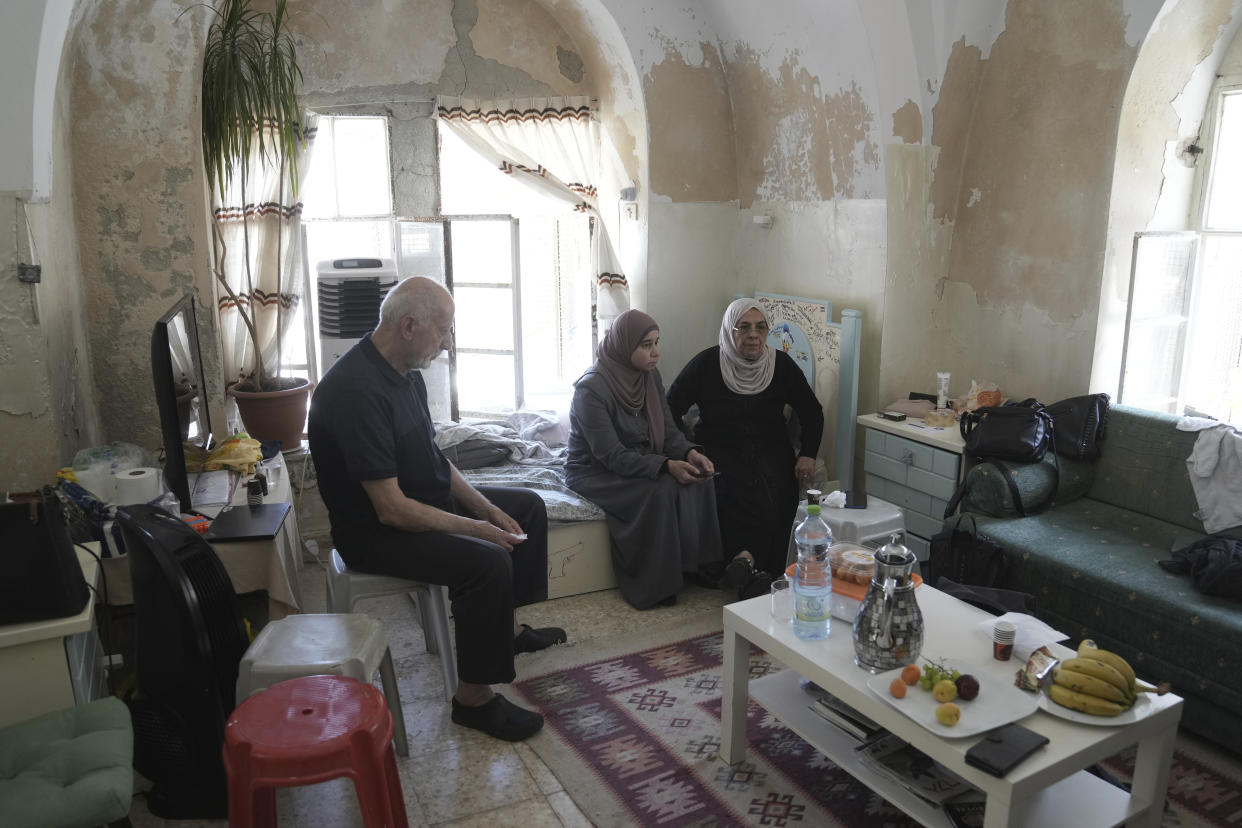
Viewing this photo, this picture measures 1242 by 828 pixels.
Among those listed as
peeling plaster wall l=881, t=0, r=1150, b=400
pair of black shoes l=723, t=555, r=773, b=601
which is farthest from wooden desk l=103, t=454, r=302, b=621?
peeling plaster wall l=881, t=0, r=1150, b=400

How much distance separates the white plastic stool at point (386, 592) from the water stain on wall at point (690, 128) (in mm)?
2698

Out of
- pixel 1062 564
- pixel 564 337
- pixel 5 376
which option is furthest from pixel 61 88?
pixel 1062 564

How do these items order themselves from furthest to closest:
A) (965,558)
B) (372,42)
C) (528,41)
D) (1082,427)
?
(528,41), (372,42), (1082,427), (965,558)

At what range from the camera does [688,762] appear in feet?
9.18

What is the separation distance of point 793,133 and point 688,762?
10.4 ft

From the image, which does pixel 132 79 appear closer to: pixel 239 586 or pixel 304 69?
pixel 304 69

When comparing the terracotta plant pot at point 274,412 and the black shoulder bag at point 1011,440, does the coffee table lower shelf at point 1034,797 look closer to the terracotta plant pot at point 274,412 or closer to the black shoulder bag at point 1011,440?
the black shoulder bag at point 1011,440

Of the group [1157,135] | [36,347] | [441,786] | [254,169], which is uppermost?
[1157,135]

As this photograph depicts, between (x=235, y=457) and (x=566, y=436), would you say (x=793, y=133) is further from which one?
(x=235, y=457)

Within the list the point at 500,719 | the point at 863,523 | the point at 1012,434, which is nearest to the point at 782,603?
the point at 500,719

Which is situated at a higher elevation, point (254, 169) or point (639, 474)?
point (254, 169)

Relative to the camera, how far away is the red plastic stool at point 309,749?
201cm

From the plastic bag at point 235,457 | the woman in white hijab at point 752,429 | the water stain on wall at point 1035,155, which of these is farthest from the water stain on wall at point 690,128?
the plastic bag at point 235,457

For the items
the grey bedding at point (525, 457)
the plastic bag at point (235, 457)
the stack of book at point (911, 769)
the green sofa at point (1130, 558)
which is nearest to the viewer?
the stack of book at point (911, 769)
